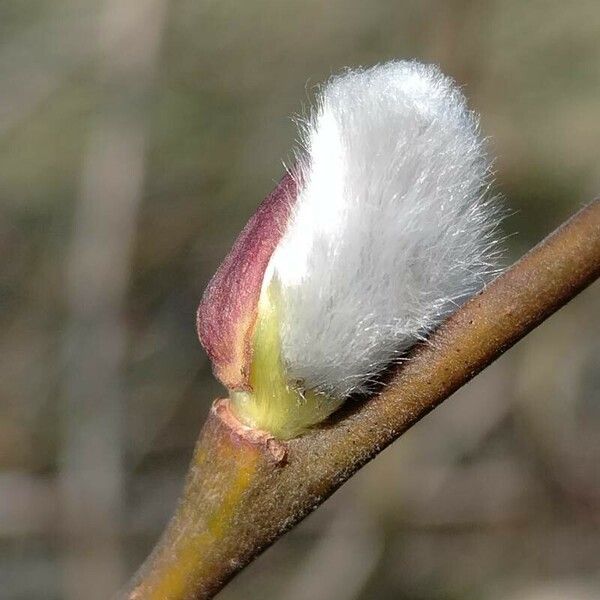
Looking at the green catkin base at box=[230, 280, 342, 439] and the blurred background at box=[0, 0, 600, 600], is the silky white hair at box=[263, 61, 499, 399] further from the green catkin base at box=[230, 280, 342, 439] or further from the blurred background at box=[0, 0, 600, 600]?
the blurred background at box=[0, 0, 600, 600]

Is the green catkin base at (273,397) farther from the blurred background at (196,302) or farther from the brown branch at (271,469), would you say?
the blurred background at (196,302)

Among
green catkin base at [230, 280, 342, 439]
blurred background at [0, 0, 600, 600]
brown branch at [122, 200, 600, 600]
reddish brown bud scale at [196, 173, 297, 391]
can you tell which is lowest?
brown branch at [122, 200, 600, 600]

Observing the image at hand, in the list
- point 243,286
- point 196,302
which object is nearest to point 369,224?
point 243,286

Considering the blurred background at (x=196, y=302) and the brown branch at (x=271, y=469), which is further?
the blurred background at (x=196, y=302)

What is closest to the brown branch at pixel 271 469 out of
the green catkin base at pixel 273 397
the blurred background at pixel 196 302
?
the green catkin base at pixel 273 397

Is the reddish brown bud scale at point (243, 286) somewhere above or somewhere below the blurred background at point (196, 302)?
below

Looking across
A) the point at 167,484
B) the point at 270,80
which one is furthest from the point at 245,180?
the point at 167,484

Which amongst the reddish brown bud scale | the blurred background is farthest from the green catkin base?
the blurred background

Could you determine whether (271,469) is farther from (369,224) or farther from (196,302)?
(196,302)
